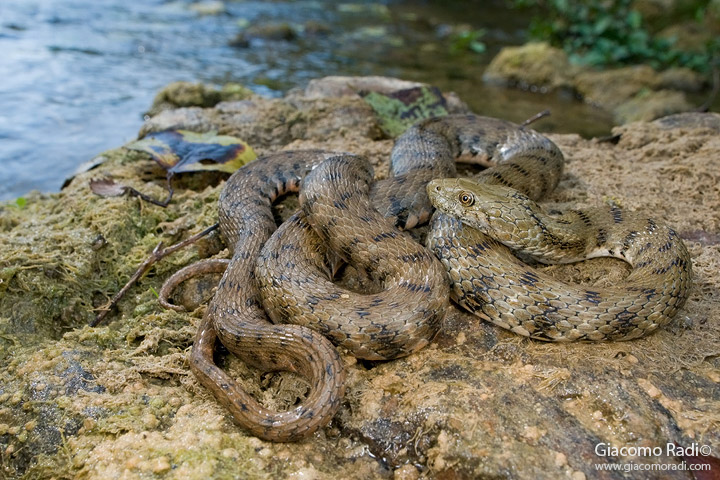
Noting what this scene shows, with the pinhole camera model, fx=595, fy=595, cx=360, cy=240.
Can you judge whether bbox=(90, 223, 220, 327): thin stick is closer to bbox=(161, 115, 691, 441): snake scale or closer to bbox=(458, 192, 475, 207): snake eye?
bbox=(161, 115, 691, 441): snake scale

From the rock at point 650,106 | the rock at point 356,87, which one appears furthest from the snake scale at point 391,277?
the rock at point 650,106

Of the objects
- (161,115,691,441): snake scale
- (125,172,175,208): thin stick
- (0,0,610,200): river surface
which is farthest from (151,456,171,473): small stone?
(0,0,610,200): river surface

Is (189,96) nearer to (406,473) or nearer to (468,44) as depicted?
(406,473)

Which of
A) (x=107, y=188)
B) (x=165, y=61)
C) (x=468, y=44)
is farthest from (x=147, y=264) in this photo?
(x=468, y=44)

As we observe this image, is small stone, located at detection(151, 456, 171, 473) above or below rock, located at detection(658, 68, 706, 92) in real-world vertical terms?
below

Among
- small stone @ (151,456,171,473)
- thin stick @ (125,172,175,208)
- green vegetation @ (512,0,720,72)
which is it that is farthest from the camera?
green vegetation @ (512,0,720,72)

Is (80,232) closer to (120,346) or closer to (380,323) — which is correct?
(120,346)

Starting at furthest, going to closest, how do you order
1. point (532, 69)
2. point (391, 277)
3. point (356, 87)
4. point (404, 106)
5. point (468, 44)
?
point (468, 44)
point (532, 69)
point (356, 87)
point (404, 106)
point (391, 277)
